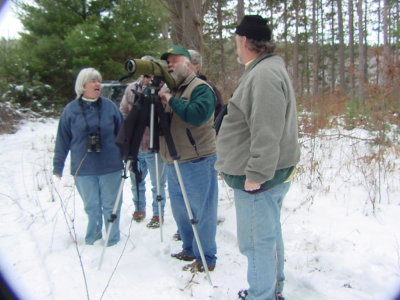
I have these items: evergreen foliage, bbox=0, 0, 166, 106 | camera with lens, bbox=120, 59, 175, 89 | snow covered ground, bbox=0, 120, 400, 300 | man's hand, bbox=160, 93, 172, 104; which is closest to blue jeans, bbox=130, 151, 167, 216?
snow covered ground, bbox=0, 120, 400, 300

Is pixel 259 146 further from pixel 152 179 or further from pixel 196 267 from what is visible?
pixel 152 179

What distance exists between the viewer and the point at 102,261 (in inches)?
114

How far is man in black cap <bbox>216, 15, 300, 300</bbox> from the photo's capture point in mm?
1726

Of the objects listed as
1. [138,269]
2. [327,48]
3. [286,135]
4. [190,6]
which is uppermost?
[327,48]

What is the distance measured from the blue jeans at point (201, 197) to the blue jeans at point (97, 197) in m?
0.80

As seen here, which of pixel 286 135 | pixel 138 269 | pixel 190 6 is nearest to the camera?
pixel 286 135

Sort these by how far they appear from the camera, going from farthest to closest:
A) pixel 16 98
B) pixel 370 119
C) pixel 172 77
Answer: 1. pixel 16 98
2. pixel 370 119
3. pixel 172 77

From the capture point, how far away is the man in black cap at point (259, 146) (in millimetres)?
1726

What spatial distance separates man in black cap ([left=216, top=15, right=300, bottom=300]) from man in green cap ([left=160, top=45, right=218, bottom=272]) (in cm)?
58

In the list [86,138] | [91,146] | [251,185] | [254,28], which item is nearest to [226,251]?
[251,185]

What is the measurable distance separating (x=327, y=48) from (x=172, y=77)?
3172 centimetres

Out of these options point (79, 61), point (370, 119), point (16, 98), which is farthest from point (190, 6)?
point (16, 98)

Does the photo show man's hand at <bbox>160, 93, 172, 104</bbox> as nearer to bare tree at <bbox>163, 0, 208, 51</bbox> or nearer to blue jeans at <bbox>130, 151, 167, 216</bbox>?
blue jeans at <bbox>130, 151, 167, 216</bbox>

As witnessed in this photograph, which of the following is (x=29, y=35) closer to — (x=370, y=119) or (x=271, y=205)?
(x=370, y=119)
